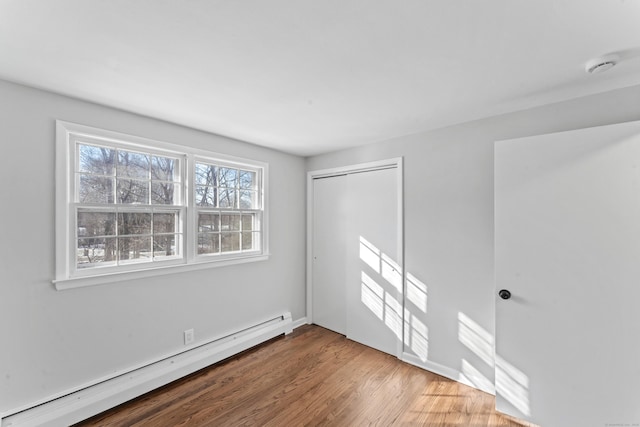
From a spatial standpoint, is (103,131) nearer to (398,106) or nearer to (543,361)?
(398,106)

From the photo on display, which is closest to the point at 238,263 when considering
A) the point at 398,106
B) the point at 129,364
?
the point at 129,364

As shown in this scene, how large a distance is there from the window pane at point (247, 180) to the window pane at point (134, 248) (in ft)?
3.77

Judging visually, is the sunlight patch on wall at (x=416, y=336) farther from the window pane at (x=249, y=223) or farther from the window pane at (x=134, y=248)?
→ the window pane at (x=134, y=248)

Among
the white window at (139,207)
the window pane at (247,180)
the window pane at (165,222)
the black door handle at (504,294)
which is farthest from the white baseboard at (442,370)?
the window pane at (165,222)

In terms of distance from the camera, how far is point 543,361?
6.00 ft

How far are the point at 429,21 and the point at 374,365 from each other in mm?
2811

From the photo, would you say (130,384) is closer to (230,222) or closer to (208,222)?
(208,222)

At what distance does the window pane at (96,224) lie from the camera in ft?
6.61

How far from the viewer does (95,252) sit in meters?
2.08

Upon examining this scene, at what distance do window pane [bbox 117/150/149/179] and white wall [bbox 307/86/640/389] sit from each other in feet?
8.18

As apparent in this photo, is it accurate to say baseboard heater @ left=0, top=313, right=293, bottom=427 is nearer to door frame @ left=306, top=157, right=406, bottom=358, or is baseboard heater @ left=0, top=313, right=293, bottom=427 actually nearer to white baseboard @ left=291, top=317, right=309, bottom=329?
white baseboard @ left=291, top=317, right=309, bottom=329

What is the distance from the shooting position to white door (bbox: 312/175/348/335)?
11.0ft

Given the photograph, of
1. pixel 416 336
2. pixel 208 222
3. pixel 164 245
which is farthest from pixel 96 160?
pixel 416 336

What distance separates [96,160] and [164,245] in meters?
0.88
